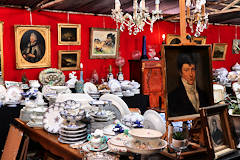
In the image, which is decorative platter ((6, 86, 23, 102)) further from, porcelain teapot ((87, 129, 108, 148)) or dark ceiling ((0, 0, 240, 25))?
porcelain teapot ((87, 129, 108, 148))

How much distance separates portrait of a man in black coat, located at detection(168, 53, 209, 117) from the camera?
192 cm

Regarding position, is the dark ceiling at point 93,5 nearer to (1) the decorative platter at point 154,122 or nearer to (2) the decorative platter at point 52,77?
(2) the decorative platter at point 52,77

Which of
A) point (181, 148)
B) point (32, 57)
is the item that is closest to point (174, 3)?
point (32, 57)

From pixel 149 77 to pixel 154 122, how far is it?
17.1 ft

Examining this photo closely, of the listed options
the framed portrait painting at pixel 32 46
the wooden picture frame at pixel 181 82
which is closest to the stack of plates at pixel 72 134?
the wooden picture frame at pixel 181 82

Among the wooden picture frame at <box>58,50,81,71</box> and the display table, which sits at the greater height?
the wooden picture frame at <box>58,50,81,71</box>

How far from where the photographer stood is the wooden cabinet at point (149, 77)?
716cm

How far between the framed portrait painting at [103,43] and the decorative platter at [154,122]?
4879 mm

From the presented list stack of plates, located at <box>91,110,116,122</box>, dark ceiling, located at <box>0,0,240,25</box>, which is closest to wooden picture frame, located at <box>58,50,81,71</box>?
dark ceiling, located at <box>0,0,240,25</box>

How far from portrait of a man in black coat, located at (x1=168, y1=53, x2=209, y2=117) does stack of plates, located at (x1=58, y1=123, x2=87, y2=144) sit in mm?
844

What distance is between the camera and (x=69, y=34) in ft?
21.2

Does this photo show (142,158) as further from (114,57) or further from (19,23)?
(114,57)

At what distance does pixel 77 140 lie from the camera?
2238 millimetres

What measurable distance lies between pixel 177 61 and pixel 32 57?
469 cm
